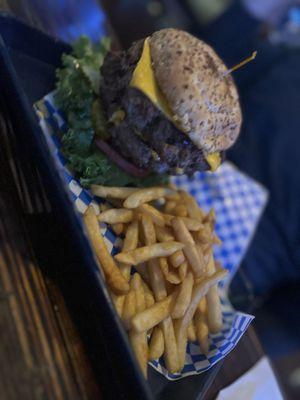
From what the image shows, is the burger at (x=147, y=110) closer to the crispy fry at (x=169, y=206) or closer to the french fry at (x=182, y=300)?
the crispy fry at (x=169, y=206)

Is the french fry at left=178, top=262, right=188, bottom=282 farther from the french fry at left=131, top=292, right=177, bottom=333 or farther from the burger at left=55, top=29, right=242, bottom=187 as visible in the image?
the burger at left=55, top=29, right=242, bottom=187

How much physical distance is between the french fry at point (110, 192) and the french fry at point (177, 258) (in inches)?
11.9

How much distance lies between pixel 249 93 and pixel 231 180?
754mm

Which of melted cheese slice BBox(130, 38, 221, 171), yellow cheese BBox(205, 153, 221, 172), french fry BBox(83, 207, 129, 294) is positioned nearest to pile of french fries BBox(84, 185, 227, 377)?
french fry BBox(83, 207, 129, 294)

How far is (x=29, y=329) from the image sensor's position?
4.22ft

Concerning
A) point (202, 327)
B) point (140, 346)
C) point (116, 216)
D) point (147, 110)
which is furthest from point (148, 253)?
point (147, 110)

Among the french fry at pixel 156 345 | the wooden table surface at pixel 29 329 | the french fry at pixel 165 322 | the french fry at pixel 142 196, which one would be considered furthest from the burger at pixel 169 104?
the french fry at pixel 156 345

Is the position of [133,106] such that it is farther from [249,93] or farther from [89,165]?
[249,93]

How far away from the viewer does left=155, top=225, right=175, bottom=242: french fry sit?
5.21 ft

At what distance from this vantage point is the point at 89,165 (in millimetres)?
1655

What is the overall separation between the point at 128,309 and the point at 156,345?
0.60 feet

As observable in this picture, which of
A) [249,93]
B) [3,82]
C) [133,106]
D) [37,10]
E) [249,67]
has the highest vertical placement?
[37,10]

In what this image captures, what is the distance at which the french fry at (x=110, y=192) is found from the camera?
1.61 m

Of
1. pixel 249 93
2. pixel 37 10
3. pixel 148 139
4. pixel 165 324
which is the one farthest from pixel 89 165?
pixel 249 93
